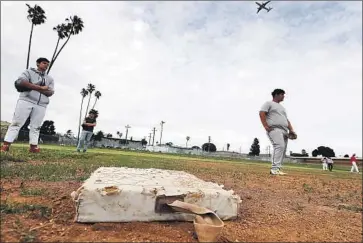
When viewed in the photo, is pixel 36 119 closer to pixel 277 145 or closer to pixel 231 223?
pixel 277 145

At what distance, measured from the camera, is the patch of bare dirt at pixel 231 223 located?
2.38 meters

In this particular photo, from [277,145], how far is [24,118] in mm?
5505

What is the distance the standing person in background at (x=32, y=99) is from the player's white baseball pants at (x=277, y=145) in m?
5.11

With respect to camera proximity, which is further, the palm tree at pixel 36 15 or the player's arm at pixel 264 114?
the palm tree at pixel 36 15

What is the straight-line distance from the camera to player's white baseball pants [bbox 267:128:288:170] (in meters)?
Result: 7.46

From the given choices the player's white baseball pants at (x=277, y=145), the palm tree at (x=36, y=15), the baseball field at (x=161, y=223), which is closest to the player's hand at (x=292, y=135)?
the player's white baseball pants at (x=277, y=145)

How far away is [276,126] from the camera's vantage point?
25.2 ft

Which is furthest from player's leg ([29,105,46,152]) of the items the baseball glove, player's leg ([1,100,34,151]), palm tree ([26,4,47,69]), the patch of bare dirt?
palm tree ([26,4,47,69])

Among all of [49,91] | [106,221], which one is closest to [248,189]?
[106,221]

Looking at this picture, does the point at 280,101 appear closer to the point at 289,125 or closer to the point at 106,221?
the point at 289,125

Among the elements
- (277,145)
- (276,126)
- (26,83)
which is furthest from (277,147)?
(26,83)

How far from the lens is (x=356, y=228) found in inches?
124

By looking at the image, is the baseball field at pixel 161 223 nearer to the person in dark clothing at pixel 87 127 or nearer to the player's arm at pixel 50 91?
the player's arm at pixel 50 91

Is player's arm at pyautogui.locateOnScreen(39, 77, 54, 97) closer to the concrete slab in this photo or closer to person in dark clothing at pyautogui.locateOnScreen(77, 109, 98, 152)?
person in dark clothing at pyautogui.locateOnScreen(77, 109, 98, 152)
